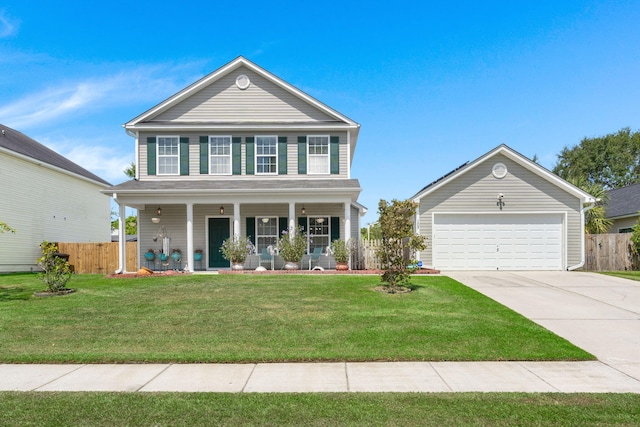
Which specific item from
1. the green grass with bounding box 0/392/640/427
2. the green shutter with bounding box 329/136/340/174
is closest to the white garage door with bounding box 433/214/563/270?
the green shutter with bounding box 329/136/340/174

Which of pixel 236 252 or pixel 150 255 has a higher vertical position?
pixel 236 252

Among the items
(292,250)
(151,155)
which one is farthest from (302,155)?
(151,155)

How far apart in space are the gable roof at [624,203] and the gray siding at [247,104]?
55.6ft

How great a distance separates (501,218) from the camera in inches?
650

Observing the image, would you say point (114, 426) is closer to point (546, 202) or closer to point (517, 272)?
point (517, 272)

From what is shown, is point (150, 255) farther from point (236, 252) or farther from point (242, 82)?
point (242, 82)

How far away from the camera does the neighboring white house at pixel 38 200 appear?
58.3 ft

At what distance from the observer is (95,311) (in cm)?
866

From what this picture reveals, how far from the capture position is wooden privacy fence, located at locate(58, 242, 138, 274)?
1700 cm

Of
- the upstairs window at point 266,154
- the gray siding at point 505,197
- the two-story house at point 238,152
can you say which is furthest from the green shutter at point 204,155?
the gray siding at point 505,197

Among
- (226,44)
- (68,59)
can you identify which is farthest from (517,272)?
(68,59)

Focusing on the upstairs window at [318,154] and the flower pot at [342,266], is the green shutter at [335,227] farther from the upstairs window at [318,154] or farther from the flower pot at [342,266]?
the flower pot at [342,266]

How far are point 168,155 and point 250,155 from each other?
349cm

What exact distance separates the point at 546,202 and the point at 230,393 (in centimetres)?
1606
